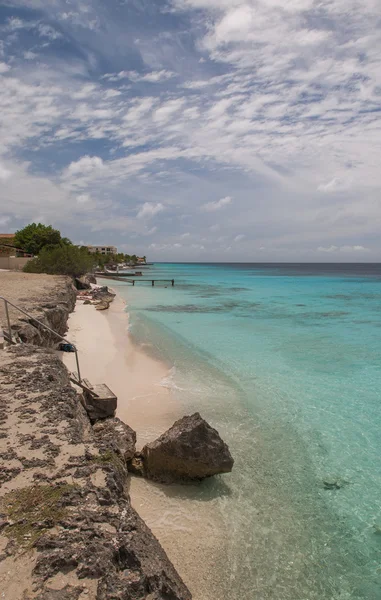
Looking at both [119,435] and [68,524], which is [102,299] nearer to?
[119,435]

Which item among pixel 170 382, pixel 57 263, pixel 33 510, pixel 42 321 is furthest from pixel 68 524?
pixel 57 263

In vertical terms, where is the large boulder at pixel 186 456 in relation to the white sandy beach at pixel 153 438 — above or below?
above

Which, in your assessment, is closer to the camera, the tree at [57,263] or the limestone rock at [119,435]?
the limestone rock at [119,435]

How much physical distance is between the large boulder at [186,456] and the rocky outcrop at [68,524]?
208 centimetres

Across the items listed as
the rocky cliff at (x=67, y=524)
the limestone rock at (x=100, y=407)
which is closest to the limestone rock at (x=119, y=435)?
the limestone rock at (x=100, y=407)

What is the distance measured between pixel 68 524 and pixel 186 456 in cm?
372

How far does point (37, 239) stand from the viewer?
60.4 m

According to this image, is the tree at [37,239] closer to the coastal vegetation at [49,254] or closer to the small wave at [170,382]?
the coastal vegetation at [49,254]

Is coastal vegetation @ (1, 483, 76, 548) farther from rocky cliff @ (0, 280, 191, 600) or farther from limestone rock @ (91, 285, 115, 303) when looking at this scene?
limestone rock @ (91, 285, 115, 303)

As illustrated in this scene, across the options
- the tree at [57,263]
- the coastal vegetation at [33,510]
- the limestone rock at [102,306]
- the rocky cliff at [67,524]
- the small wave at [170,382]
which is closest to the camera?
the rocky cliff at [67,524]

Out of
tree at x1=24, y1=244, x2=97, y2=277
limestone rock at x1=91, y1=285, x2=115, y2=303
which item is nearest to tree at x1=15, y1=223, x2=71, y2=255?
tree at x1=24, y1=244, x2=97, y2=277

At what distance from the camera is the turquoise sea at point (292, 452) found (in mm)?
5684

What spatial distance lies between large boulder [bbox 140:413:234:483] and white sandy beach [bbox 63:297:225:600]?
Answer: 0.25 meters

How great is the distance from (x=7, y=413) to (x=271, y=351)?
15.1m
